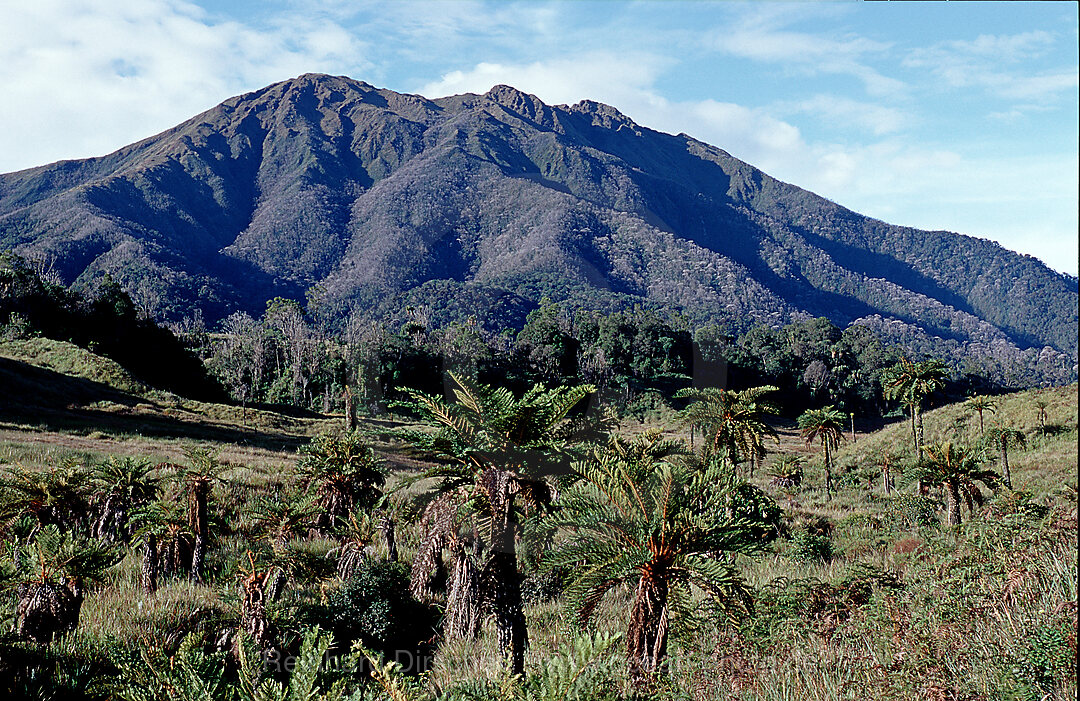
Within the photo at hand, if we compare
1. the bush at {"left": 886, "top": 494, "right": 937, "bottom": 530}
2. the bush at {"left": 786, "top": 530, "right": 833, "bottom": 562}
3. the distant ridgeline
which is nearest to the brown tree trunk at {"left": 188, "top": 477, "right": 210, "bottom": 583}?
the bush at {"left": 786, "top": 530, "right": 833, "bottom": 562}

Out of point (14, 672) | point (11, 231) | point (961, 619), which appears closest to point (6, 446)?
point (14, 672)

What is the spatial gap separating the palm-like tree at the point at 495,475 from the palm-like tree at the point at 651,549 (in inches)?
22.6

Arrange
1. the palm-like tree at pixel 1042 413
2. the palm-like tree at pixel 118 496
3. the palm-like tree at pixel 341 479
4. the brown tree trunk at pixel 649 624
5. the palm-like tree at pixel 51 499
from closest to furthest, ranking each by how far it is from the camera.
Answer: the brown tree trunk at pixel 649 624
the palm-like tree at pixel 51 499
the palm-like tree at pixel 118 496
the palm-like tree at pixel 341 479
the palm-like tree at pixel 1042 413

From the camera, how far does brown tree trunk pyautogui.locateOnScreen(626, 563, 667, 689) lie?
16.3 feet

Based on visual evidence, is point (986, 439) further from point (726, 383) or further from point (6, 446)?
point (726, 383)

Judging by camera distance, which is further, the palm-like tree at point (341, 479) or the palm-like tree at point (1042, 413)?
the palm-like tree at point (1042, 413)

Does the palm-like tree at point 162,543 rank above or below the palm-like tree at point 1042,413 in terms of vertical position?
below

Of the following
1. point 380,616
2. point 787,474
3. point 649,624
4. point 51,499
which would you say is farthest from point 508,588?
point 787,474

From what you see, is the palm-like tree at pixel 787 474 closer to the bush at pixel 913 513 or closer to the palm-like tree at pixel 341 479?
the bush at pixel 913 513

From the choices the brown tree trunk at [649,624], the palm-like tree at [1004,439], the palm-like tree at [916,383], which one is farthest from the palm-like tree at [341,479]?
the palm-like tree at [916,383]

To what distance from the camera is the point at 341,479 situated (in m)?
12.4

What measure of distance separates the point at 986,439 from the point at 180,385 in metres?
56.8

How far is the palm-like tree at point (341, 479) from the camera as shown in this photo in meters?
12.4

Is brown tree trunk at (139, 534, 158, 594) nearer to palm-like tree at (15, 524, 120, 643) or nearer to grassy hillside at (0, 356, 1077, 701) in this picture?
grassy hillside at (0, 356, 1077, 701)
